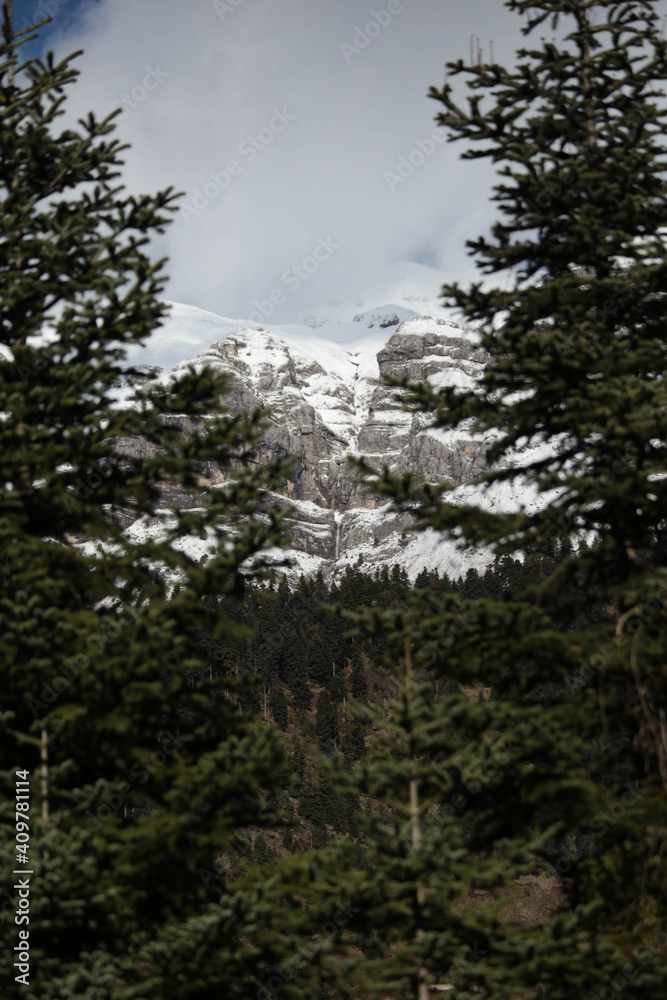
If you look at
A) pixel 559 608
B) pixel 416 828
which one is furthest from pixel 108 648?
pixel 559 608

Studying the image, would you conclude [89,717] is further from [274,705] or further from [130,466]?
[274,705]

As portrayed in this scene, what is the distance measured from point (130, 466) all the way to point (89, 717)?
3.39 metres

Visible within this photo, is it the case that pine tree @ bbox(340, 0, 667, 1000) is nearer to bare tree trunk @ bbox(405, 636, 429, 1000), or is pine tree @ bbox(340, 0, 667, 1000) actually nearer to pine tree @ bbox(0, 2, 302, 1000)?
bare tree trunk @ bbox(405, 636, 429, 1000)

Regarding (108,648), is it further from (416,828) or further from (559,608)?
(559,608)

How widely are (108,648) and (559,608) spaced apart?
5.02 metres

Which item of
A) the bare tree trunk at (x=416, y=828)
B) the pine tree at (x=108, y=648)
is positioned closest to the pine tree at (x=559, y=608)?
the bare tree trunk at (x=416, y=828)

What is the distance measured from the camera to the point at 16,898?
7.64m

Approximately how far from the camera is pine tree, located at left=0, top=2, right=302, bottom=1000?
782 centimetres

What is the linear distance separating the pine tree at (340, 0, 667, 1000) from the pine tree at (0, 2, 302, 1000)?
1.55 m

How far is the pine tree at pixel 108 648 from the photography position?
7.82m

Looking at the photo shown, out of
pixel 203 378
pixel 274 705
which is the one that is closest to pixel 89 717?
pixel 203 378

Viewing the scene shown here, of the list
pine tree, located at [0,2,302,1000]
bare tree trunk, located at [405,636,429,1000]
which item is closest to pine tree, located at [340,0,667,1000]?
bare tree trunk, located at [405,636,429,1000]

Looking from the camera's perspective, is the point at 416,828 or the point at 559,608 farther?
the point at 559,608

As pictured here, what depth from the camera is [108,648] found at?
28.5 ft
